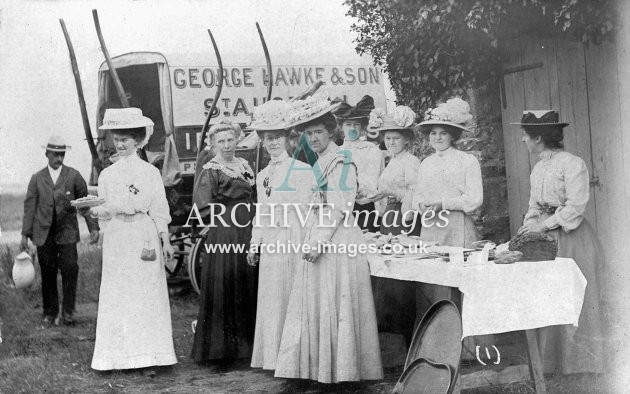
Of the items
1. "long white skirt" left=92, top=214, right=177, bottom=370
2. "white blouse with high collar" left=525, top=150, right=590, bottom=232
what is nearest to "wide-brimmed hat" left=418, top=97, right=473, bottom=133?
"white blouse with high collar" left=525, top=150, right=590, bottom=232

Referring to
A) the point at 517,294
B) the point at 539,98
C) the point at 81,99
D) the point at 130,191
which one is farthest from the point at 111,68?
the point at 517,294

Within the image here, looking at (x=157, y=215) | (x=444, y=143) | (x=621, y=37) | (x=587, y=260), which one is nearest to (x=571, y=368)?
(x=587, y=260)

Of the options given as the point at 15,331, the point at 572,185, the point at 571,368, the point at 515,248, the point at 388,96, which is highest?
the point at 388,96

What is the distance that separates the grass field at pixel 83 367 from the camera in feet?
17.0

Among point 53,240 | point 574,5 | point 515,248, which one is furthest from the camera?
point 53,240

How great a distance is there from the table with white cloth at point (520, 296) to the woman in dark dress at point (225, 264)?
1.90m

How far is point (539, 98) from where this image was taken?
601 cm

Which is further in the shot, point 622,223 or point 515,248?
point 622,223

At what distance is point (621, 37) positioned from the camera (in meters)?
5.30

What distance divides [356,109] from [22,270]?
293 cm

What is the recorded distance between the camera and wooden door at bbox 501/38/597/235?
5684 mm

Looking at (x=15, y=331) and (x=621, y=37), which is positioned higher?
(x=621, y=37)

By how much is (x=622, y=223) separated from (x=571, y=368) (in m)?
1.12

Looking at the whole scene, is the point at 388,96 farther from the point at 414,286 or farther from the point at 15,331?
the point at 15,331
